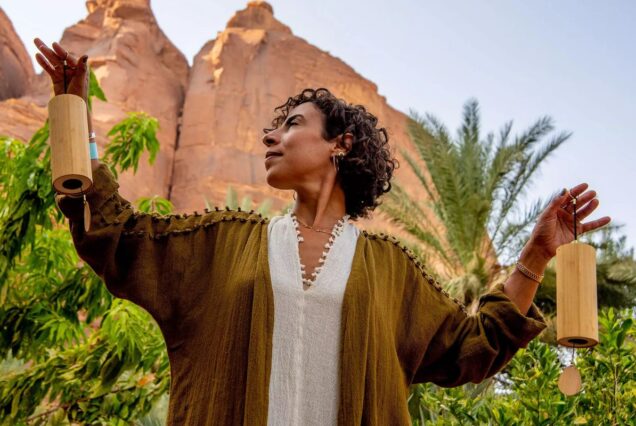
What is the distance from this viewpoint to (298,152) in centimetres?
358

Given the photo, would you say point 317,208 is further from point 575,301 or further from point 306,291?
point 575,301

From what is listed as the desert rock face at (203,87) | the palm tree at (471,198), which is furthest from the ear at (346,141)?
the desert rock face at (203,87)

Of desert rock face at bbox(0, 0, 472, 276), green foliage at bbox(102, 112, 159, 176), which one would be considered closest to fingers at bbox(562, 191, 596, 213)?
green foliage at bbox(102, 112, 159, 176)

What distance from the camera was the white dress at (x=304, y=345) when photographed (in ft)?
10.1

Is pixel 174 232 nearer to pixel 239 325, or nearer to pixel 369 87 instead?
pixel 239 325

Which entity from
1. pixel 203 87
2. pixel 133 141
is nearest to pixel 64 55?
pixel 133 141

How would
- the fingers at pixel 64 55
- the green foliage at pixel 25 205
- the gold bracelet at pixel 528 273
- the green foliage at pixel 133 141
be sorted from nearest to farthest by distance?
the fingers at pixel 64 55 < the gold bracelet at pixel 528 273 < the green foliage at pixel 25 205 < the green foliage at pixel 133 141

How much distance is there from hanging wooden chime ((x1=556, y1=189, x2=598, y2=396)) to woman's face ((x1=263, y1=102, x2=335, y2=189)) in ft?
2.93

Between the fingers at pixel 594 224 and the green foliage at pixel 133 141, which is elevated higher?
the green foliage at pixel 133 141

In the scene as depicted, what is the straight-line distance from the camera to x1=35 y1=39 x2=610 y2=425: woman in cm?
310

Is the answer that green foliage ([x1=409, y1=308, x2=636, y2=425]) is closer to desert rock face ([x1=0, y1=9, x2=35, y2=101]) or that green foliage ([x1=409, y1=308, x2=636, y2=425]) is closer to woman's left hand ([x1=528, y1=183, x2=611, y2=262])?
woman's left hand ([x1=528, y1=183, x2=611, y2=262])

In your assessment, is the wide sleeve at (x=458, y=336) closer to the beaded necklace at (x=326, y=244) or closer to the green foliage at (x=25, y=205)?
the beaded necklace at (x=326, y=244)

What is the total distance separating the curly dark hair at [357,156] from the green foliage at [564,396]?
1.78 m

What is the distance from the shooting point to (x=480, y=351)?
3.49 m
